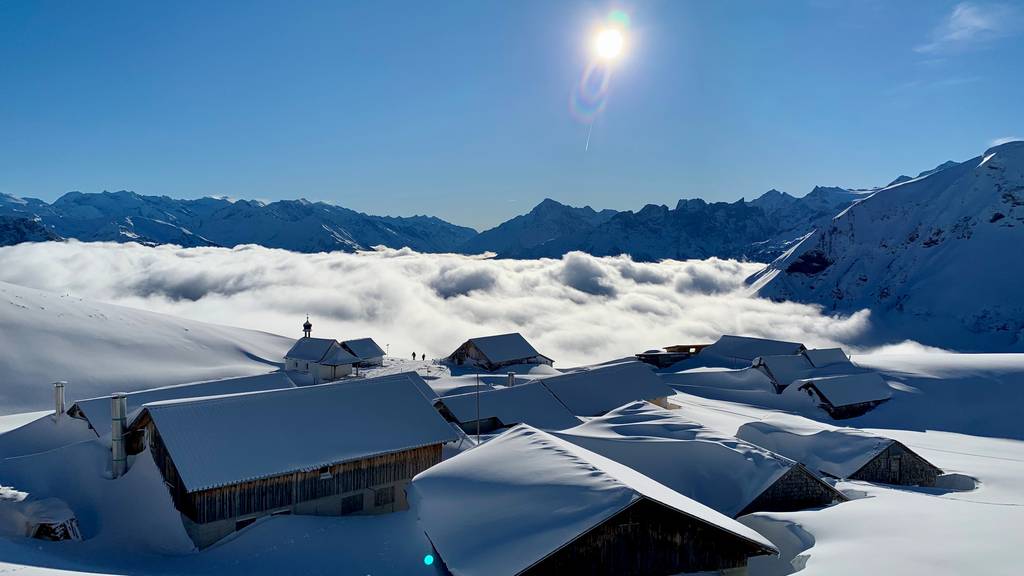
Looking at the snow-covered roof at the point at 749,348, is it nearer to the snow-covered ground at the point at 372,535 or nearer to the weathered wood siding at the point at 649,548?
the snow-covered ground at the point at 372,535

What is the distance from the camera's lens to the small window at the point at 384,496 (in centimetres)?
2395

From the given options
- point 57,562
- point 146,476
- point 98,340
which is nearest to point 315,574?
point 57,562

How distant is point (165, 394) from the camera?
116 ft

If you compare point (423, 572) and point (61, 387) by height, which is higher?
point (61, 387)

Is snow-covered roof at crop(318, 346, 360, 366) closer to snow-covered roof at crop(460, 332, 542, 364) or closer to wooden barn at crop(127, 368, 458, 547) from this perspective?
snow-covered roof at crop(460, 332, 542, 364)

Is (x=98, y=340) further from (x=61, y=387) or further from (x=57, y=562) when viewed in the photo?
(x=57, y=562)

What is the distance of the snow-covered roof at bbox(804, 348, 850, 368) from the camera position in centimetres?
6706

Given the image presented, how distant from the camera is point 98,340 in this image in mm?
58188

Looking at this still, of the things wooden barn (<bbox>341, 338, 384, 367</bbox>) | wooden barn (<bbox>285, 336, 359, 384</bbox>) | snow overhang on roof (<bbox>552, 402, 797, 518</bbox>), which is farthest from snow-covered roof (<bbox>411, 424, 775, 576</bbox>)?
wooden barn (<bbox>341, 338, 384, 367</bbox>)

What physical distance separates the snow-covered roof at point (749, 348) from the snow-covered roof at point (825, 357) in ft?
7.92

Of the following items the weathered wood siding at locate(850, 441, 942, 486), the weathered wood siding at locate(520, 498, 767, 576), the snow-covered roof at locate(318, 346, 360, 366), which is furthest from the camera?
the snow-covered roof at locate(318, 346, 360, 366)

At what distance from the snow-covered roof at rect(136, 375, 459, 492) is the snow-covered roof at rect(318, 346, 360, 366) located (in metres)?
35.1

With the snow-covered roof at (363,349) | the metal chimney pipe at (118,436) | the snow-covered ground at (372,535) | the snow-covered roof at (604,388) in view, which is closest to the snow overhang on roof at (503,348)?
the snow-covered roof at (363,349)

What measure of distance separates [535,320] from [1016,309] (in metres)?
119
